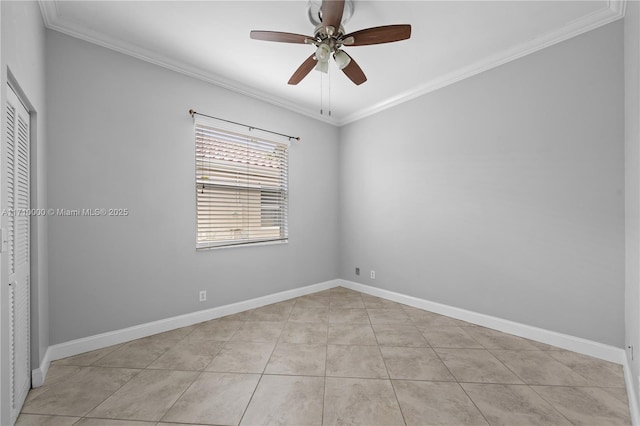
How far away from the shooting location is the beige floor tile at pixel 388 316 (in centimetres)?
296

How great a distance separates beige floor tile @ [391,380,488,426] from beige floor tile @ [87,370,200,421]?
4.72ft

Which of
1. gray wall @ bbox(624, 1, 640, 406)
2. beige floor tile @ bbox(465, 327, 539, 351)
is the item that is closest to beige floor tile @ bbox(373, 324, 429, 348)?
beige floor tile @ bbox(465, 327, 539, 351)

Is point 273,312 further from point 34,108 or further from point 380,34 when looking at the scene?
point 380,34

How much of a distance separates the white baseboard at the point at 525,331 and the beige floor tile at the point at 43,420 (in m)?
3.19

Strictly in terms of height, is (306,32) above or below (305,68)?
above

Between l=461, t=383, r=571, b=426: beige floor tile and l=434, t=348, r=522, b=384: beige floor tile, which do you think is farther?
l=434, t=348, r=522, b=384: beige floor tile

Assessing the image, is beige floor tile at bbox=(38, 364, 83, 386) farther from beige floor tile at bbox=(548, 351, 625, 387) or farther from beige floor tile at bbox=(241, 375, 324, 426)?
beige floor tile at bbox=(548, 351, 625, 387)

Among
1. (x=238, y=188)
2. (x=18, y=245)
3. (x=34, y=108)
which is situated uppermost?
(x=34, y=108)

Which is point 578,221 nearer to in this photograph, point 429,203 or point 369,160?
point 429,203

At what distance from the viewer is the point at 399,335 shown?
262cm

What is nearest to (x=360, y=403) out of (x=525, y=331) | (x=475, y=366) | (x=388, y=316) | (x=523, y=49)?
(x=475, y=366)

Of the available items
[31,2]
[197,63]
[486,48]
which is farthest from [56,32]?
[486,48]

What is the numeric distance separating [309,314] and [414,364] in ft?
4.55

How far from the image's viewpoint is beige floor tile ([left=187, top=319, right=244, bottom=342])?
8.46ft
